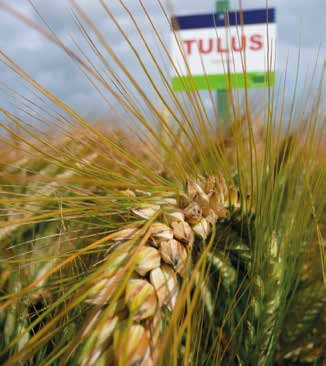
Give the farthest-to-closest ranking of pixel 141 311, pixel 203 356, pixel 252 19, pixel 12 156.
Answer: pixel 252 19
pixel 12 156
pixel 203 356
pixel 141 311

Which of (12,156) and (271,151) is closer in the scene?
(271,151)

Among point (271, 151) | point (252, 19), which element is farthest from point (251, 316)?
point (252, 19)

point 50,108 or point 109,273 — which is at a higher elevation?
point 50,108

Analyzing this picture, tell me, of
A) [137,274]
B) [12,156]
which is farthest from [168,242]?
[12,156]

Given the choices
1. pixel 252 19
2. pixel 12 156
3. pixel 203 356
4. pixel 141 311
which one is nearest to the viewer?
pixel 141 311

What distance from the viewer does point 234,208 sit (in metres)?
0.44

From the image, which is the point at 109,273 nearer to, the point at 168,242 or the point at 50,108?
the point at 168,242

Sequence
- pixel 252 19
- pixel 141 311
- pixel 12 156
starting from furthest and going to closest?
pixel 252 19, pixel 12 156, pixel 141 311

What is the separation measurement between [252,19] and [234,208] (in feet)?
6.85

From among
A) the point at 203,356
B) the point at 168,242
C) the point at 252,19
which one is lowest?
the point at 203,356

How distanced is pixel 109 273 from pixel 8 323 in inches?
10.0

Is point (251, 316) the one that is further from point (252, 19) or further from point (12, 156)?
point (252, 19)

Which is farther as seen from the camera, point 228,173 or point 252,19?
point 252,19

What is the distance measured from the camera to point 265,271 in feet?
1.46
